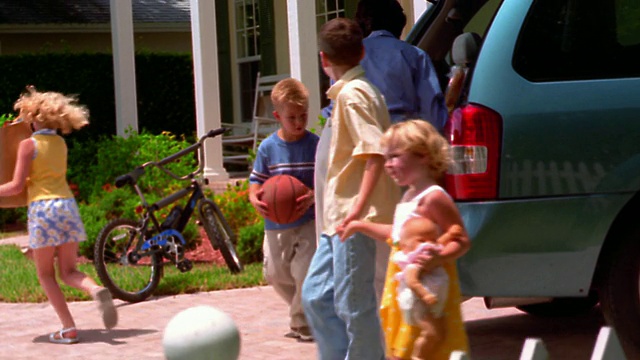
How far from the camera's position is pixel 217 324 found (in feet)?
11.6

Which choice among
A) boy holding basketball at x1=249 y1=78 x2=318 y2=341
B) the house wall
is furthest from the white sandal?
the house wall

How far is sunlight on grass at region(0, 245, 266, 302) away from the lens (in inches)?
373

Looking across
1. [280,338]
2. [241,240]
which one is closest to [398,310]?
[280,338]

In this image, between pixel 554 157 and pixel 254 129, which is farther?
pixel 254 129

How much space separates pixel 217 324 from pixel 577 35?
115 inches

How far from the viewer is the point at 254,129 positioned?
1750 cm

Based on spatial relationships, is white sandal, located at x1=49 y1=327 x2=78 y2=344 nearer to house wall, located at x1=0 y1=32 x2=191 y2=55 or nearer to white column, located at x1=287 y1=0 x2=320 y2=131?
white column, located at x1=287 y1=0 x2=320 y2=131

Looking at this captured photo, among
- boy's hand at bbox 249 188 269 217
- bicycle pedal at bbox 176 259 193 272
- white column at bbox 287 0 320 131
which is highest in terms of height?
white column at bbox 287 0 320 131

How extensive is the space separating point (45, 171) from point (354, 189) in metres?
3.02

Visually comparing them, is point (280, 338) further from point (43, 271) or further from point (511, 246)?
point (511, 246)

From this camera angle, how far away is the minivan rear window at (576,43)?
5.74m

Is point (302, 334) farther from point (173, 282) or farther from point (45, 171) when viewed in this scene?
point (173, 282)

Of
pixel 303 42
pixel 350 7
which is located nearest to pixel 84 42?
pixel 350 7

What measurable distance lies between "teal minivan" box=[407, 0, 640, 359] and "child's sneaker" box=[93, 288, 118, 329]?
2.63 m
